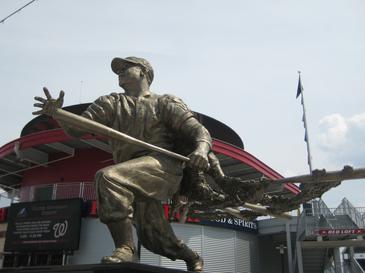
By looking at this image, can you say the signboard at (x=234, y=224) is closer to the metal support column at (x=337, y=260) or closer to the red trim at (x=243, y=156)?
Answer: the red trim at (x=243, y=156)

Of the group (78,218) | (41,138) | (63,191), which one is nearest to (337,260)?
(78,218)

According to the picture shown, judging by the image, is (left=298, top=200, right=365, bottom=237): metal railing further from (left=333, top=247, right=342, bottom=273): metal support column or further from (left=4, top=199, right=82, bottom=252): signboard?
(left=4, top=199, right=82, bottom=252): signboard

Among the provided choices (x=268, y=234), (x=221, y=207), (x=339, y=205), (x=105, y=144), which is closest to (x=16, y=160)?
(x=105, y=144)

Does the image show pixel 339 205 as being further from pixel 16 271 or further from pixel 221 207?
pixel 16 271

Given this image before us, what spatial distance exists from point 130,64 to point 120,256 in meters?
1.98

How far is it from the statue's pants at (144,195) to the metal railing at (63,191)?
14.9 meters

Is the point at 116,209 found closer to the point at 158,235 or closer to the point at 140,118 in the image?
the point at 158,235

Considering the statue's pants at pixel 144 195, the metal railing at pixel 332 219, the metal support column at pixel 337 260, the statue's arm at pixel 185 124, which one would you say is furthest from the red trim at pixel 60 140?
the statue's pants at pixel 144 195

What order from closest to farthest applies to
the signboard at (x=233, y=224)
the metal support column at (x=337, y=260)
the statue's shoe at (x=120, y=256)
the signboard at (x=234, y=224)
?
the statue's shoe at (x=120, y=256), the metal support column at (x=337, y=260), the signboard at (x=233, y=224), the signboard at (x=234, y=224)

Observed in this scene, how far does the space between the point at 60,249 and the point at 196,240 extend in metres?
5.58

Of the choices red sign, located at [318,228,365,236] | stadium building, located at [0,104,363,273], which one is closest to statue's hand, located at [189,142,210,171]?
stadium building, located at [0,104,363,273]

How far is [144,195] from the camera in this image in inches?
157

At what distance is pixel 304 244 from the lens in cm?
1931

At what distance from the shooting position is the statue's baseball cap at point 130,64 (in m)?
4.71
